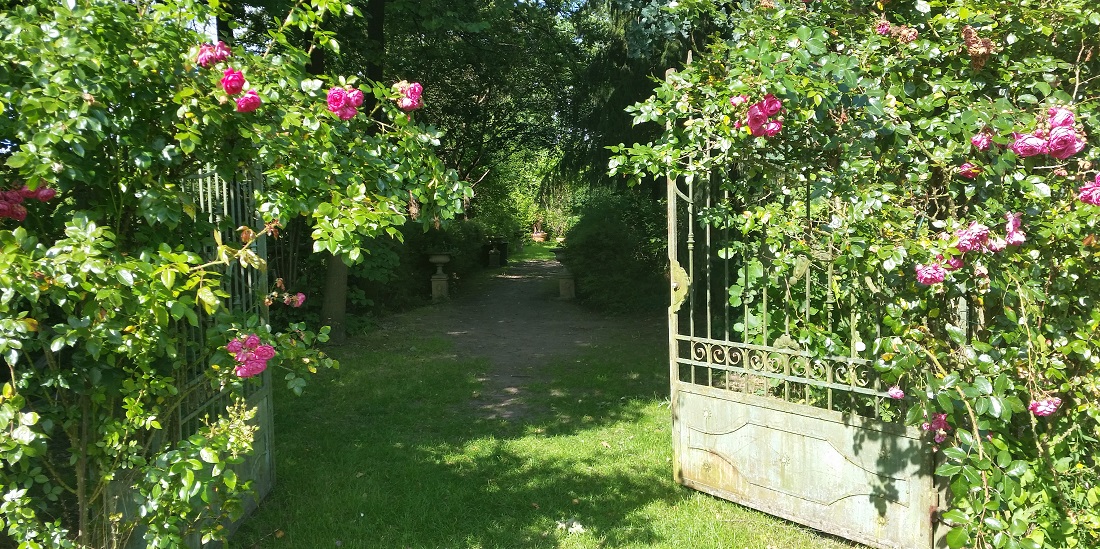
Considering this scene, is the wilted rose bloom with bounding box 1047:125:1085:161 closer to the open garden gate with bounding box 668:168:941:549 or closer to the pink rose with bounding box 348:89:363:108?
the open garden gate with bounding box 668:168:941:549

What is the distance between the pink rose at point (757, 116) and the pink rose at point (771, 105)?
14 millimetres

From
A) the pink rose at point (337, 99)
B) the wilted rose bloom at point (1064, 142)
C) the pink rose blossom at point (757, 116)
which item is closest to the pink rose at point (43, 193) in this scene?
the pink rose at point (337, 99)

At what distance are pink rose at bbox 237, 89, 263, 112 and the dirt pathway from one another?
513 cm

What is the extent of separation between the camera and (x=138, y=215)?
2.65 metres

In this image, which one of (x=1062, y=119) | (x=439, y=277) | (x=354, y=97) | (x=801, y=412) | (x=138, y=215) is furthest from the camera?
(x=439, y=277)

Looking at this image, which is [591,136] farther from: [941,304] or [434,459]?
[941,304]

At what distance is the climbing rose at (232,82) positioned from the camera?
95.2 inches

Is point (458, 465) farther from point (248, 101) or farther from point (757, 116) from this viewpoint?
point (248, 101)

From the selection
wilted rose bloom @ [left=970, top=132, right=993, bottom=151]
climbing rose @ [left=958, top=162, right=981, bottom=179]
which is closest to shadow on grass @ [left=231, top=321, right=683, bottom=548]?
climbing rose @ [left=958, top=162, right=981, bottom=179]

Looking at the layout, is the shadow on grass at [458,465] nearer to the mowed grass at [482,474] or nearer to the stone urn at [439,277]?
the mowed grass at [482,474]

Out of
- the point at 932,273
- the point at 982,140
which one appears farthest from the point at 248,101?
the point at 982,140

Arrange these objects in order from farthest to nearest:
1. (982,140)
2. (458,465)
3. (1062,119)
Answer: (458,465) → (982,140) → (1062,119)

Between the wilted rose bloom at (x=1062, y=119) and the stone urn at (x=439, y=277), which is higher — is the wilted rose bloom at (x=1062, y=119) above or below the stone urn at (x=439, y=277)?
above

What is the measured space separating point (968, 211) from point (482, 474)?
11.5 feet
